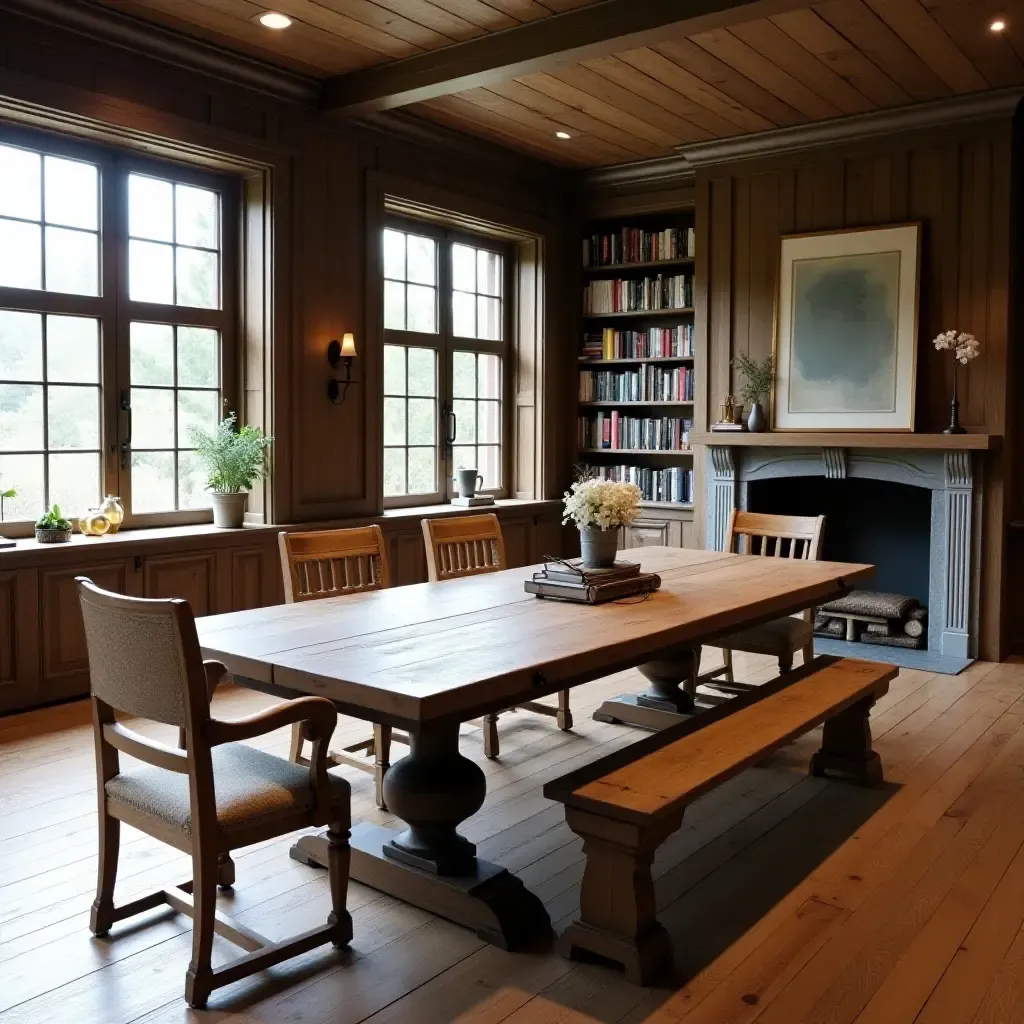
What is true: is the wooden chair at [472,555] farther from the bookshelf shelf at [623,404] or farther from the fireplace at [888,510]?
the bookshelf shelf at [623,404]

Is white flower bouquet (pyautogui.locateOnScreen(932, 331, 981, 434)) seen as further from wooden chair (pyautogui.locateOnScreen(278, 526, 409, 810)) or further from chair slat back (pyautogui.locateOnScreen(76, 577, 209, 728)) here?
chair slat back (pyautogui.locateOnScreen(76, 577, 209, 728))

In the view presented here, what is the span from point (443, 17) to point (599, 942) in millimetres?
4011

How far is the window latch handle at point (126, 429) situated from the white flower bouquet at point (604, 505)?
8.86 feet

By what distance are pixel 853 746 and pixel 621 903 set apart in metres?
1.71

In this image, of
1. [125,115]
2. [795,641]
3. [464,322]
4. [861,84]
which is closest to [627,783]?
[795,641]

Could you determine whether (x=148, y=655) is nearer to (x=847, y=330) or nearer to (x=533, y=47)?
(x=533, y=47)

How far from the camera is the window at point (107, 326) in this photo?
485 centimetres

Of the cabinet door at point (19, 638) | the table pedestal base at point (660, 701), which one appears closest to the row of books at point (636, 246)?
the table pedestal base at point (660, 701)

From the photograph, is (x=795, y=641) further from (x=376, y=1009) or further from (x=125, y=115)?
(x=125, y=115)

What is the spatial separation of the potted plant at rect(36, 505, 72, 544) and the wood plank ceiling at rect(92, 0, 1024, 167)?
7.53ft

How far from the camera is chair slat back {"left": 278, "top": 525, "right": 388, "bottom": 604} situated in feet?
12.3

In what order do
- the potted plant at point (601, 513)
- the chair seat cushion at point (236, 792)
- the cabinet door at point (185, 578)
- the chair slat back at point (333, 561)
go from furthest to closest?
the cabinet door at point (185, 578) < the chair slat back at point (333, 561) < the potted plant at point (601, 513) < the chair seat cushion at point (236, 792)

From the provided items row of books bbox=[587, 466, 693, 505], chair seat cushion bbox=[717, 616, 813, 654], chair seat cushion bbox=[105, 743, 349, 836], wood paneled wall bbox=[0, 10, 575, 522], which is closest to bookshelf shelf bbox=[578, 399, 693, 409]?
row of books bbox=[587, 466, 693, 505]

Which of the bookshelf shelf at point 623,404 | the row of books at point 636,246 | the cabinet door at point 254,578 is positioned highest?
the row of books at point 636,246
